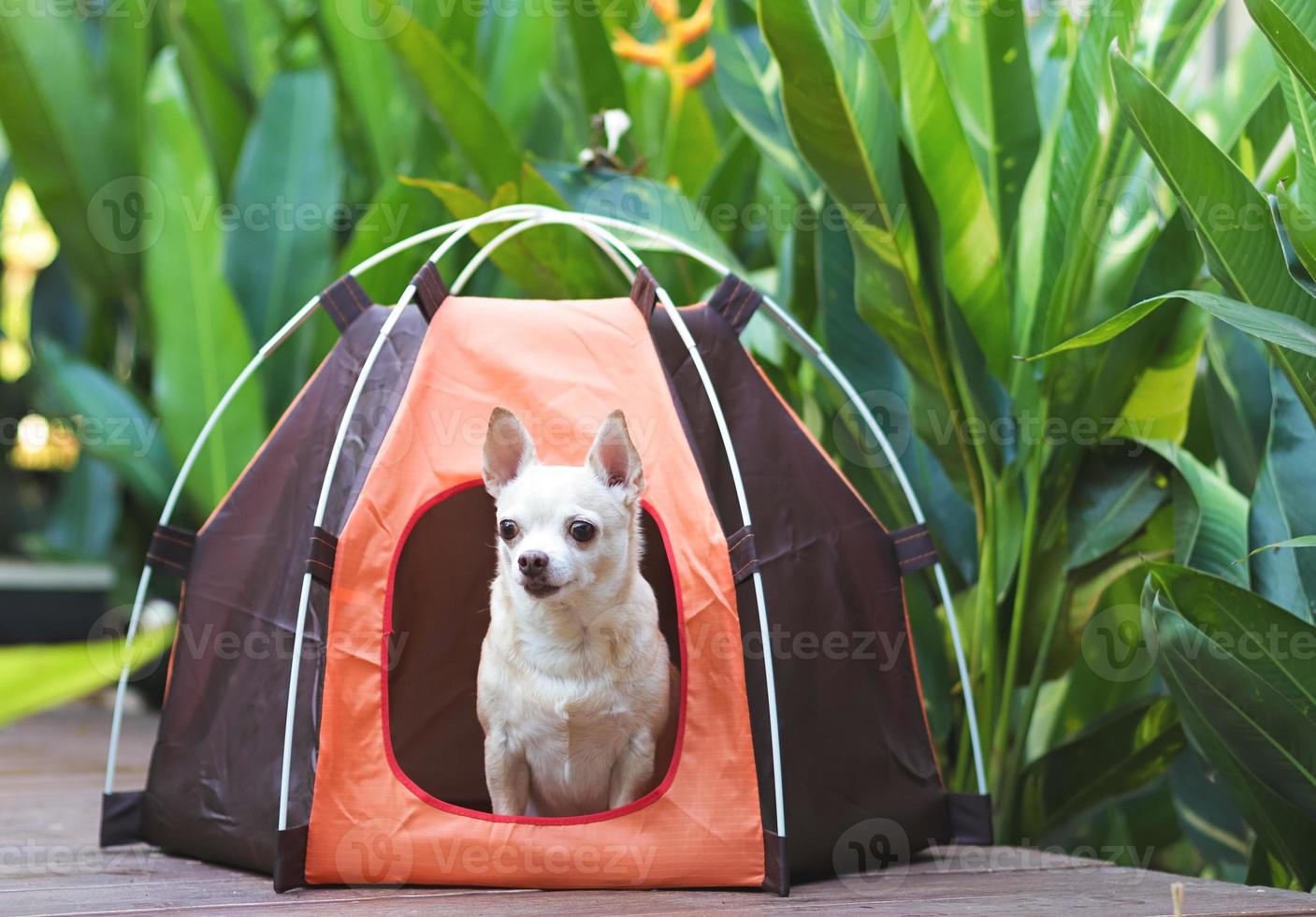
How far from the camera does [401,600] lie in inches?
46.9

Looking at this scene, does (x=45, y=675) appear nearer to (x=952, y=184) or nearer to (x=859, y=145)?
(x=859, y=145)

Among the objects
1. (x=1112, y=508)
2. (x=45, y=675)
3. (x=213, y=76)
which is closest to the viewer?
(x=45, y=675)

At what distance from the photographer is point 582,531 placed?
1073 millimetres

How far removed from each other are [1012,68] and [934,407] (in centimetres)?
44

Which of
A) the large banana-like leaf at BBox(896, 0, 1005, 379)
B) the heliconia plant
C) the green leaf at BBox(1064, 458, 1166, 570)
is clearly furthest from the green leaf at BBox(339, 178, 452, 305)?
the green leaf at BBox(1064, 458, 1166, 570)

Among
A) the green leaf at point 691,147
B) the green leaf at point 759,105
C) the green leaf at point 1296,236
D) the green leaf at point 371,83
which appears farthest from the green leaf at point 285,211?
the green leaf at point 1296,236

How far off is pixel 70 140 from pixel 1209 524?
2231 millimetres

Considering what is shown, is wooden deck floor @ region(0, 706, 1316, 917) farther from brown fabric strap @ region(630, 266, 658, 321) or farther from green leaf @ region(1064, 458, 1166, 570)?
brown fabric strap @ region(630, 266, 658, 321)

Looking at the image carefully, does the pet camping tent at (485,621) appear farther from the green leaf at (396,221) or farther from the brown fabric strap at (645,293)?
the green leaf at (396,221)

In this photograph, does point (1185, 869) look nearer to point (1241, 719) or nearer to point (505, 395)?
point (1241, 719)

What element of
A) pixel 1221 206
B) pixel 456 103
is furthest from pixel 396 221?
pixel 1221 206

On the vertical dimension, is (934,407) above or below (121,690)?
above

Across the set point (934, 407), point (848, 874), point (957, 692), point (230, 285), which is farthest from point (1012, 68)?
point (230, 285)

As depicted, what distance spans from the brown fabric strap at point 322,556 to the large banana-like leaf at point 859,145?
0.68m
